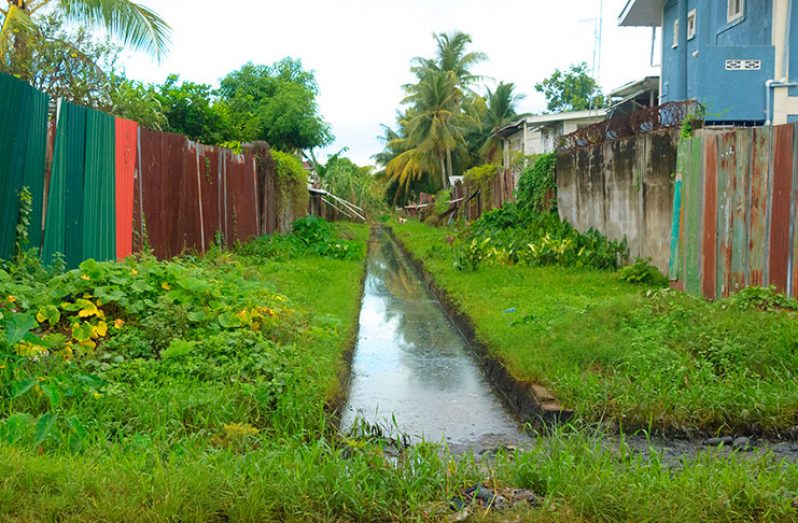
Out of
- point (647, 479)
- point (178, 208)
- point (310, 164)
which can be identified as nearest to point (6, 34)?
point (178, 208)

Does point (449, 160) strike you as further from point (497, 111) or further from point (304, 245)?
point (304, 245)

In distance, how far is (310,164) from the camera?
4141 centimetres

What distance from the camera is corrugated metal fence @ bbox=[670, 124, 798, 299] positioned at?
24.7 feet

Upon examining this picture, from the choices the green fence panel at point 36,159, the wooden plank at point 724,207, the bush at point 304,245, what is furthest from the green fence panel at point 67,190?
the bush at point 304,245

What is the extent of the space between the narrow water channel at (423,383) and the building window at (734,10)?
10.6 m

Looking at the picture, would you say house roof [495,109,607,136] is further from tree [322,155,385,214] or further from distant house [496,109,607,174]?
tree [322,155,385,214]

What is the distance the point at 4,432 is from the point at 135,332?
6.85ft

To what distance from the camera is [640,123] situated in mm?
12438

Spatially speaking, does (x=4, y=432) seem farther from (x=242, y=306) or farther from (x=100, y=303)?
(x=242, y=306)

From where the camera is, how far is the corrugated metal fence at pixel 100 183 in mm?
6734

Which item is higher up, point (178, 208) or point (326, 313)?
point (178, 208)

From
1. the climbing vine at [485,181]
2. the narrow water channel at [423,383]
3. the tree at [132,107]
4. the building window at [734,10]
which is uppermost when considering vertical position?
the building window at [734,10]

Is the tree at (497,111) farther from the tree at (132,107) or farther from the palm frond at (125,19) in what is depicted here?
the palm frond at (125,19)

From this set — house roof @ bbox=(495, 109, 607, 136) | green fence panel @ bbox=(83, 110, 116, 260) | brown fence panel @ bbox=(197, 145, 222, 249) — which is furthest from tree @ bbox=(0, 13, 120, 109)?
house roof @ bbox=(495, 109, 607, 136)
